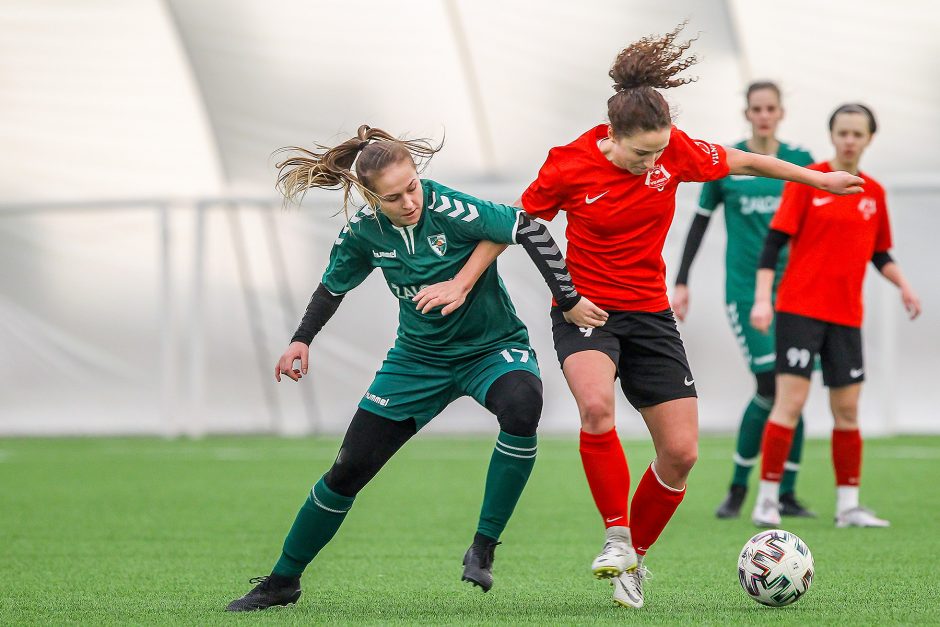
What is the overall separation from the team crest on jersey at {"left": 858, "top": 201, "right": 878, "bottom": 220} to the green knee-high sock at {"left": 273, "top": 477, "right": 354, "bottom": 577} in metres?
3.26

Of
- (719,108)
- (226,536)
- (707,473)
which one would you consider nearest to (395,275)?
(226,536)

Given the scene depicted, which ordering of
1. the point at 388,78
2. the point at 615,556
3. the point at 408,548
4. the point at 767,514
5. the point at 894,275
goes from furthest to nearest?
the point at 388,78, the point at 894,275, the point at 767,514, the point at 408,548, the point at 615,556

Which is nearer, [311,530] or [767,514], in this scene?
[311,530]

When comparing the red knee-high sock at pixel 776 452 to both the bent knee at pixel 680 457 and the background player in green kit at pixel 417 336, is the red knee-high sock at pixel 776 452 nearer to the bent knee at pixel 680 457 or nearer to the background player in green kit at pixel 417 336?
the bent knee at pixel 680 457

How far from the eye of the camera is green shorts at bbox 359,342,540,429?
176 inches

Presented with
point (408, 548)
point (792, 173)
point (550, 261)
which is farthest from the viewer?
point (408, 548)

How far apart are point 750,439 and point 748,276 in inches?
34.4

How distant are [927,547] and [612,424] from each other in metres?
1.97

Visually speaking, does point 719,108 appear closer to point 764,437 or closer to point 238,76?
point 238,76

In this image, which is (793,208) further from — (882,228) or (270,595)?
(270,595)

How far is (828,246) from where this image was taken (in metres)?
6.45

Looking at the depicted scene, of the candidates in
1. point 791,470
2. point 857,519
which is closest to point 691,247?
point 791,470

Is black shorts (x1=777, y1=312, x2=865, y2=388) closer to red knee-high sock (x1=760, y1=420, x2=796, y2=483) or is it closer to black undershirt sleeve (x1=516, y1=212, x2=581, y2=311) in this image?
red knee-high sock (x1=760, y1=420, x2=796, y2=483)

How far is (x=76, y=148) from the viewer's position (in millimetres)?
15359
